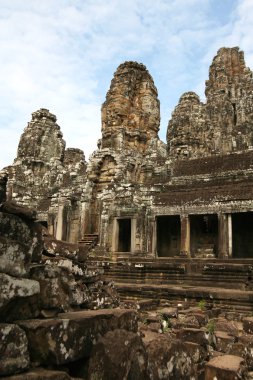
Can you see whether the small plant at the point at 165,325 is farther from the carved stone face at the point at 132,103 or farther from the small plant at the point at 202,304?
the carved stone face at the point at 132,103

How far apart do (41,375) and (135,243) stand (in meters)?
13.7

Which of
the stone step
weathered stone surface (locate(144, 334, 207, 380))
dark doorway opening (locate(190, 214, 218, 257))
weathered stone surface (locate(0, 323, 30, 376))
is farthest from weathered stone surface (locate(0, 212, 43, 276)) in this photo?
dark doorway opening (locate(190, 214, 218, 257))

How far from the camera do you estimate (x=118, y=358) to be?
301 centimetres

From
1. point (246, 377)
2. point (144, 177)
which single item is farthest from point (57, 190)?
point (246, 377)

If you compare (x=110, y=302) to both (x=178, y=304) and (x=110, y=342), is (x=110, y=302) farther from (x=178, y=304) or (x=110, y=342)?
(x=178, y=304)

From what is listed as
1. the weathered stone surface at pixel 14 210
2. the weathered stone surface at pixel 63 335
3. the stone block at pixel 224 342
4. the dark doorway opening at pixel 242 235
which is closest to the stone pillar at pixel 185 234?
the dark doorway opening at pixel 242 235

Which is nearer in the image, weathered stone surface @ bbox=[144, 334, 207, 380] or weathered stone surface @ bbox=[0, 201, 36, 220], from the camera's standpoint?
weathered stone surface @ bbox=[0, 201, 36, 220]

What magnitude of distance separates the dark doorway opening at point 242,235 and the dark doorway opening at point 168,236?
2.83m

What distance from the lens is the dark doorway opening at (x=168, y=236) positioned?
19047 millimetres

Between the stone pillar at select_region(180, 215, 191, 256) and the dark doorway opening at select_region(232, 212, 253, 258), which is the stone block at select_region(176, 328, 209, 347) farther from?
the dark doorway opening at select_region(232, 212, 253, 258)

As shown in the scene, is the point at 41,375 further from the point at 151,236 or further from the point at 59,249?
the point at 151,236

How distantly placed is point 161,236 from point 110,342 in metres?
16.6

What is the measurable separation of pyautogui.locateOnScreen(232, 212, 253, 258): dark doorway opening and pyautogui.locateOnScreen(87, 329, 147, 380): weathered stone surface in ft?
49.7

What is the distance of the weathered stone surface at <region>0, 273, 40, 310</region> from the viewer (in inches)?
103
